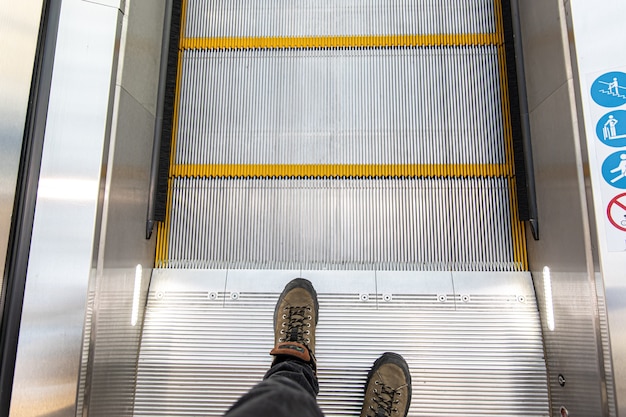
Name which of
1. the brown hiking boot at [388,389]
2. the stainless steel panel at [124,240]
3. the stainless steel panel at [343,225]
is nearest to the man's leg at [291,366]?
the stainless steel panel at [343,225]

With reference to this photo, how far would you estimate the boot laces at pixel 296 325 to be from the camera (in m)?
3.00

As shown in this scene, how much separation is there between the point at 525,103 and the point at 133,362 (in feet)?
13.2

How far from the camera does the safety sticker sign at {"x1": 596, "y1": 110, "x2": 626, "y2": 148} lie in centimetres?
251

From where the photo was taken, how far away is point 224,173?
3.61 meters

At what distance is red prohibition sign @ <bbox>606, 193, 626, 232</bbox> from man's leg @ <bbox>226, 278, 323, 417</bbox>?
2196 millimetres

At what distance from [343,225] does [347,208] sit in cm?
16

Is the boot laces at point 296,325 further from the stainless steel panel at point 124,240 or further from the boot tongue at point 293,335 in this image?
the stainless steel panel at point 124,240

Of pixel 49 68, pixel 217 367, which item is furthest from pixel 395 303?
pixel 49 68

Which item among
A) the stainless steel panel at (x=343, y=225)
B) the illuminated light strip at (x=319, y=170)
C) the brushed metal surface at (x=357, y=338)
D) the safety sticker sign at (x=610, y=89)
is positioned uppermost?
the safety sticker sign at (x=610, y=89)

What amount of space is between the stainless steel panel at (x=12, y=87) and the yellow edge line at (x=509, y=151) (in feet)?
13.0

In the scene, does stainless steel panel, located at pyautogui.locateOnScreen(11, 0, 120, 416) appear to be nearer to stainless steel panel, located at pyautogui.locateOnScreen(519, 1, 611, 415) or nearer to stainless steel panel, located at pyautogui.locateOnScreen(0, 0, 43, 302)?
stainless steel panel, located at pyautogui.locateOnScreen(0, 0, 43, 302)

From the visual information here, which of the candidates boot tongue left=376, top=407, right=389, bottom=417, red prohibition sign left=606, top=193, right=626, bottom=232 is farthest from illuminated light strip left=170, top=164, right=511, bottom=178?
boot tongue left=376, top=407, right=389, bottom=417

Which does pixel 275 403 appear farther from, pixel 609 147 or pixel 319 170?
pixel 609 147

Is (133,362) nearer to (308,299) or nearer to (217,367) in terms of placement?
(217,367)
